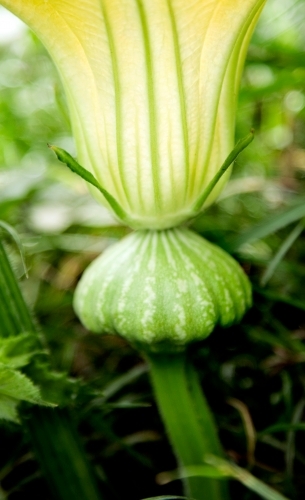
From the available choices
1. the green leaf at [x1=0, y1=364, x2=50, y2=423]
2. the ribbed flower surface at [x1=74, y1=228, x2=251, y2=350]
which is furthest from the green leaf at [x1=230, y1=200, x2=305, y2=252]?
the green leaf at [x1=0, y1=364, x2=50, y2=423]

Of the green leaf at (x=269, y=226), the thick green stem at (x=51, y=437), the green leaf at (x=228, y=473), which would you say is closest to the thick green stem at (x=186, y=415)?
the green leaf at (x=228, y=473)

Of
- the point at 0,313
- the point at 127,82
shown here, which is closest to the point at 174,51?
the point at 127,82

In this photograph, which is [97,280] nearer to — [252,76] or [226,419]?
[226,419]

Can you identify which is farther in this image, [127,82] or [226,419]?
[226,419]

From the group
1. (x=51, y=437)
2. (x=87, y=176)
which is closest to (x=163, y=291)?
(x=87, y=176)

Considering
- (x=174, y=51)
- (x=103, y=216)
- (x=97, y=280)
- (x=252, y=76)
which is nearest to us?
(x=174, y=51)

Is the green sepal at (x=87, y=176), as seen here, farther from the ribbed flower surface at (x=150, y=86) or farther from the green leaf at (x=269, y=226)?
the green leaf at (x=269, y=226)
